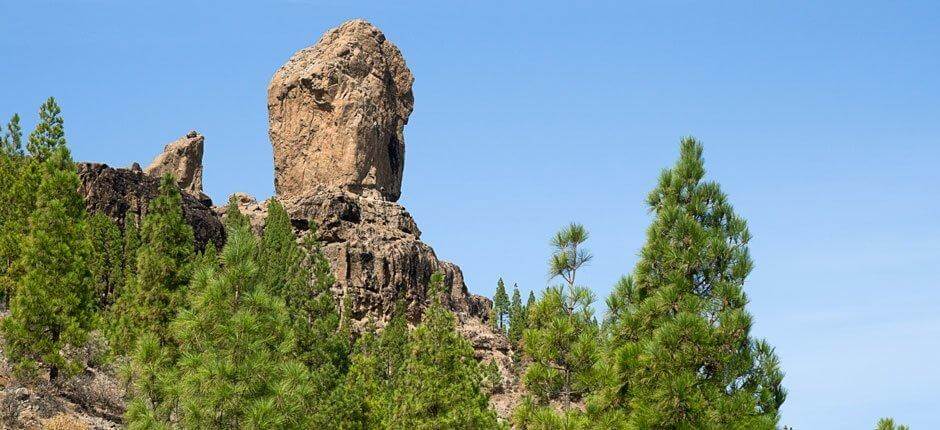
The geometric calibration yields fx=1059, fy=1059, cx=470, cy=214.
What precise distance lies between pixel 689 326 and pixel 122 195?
84803mm

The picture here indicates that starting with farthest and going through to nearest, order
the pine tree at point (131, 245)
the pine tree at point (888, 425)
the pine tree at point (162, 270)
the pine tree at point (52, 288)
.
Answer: the pine tree at point (131, 245) < the pine tree at point (162, 270) < the pine tree at point (52, 288) < the pine tree at point (888, 425)

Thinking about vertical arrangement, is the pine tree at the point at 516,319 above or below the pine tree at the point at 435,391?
above

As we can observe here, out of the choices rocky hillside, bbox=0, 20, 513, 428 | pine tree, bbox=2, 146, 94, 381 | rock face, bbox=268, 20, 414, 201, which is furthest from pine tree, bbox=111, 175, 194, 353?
rock face, bbox=268, 20, 414, 201

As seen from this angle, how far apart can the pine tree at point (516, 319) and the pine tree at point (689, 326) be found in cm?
5855

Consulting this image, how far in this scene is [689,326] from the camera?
20.7 meters

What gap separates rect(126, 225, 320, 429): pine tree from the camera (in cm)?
2414

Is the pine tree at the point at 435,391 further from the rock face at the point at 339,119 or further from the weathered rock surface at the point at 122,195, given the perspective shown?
the rock face at the point at 339,119

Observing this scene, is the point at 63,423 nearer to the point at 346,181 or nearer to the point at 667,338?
the point at 667,338

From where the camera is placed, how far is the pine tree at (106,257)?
72.9 m

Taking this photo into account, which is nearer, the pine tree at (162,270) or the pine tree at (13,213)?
the pine tree at (162,270)

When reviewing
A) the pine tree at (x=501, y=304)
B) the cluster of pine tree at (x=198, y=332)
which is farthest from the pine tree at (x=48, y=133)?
the pine tree at (x=501, y=304)

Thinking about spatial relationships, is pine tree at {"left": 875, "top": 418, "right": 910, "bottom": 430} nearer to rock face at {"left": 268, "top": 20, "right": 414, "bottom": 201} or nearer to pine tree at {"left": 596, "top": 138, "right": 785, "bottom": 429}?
pine tree at {"left": 596, "top": 138, "right": 785, "bottom": 429}

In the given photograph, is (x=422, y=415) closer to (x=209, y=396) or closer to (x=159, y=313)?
(x=159, y=313)

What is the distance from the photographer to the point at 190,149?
132m
